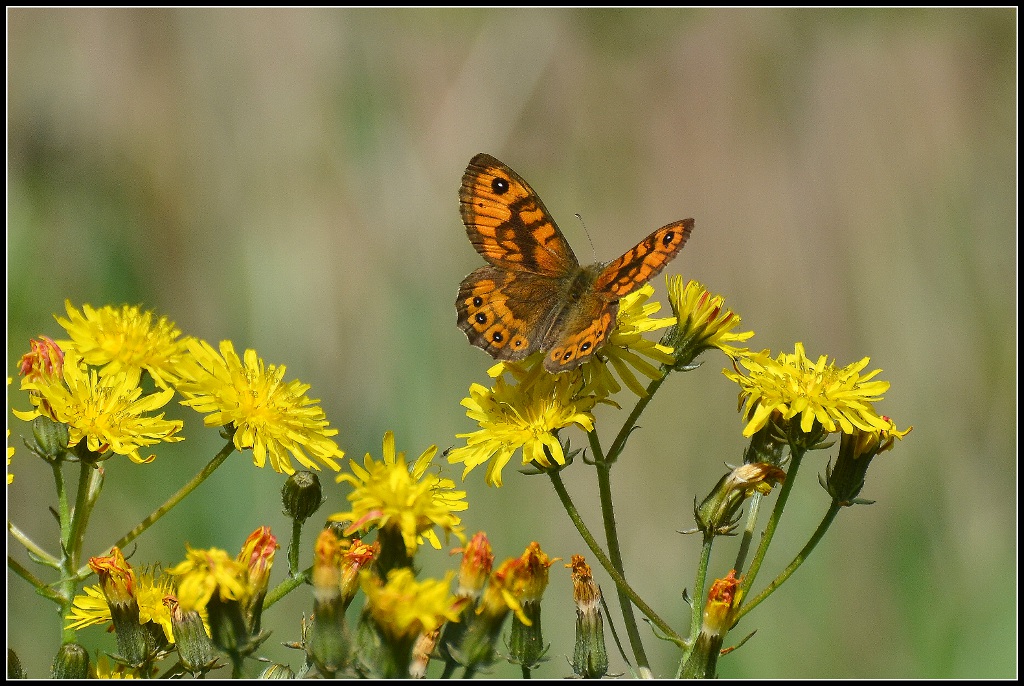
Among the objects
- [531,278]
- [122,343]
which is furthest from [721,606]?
[122,343]

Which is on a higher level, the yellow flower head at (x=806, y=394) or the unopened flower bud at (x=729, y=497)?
the yellow flower head at (x=806, y=394)

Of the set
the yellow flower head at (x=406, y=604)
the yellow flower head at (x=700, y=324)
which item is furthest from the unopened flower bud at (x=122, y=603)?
the yellow flower head at (x=700, y=324)

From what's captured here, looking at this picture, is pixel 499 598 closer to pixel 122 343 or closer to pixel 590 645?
pixel 590 645

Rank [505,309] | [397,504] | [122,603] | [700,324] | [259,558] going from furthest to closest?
[505,309]
[700,324]
[122,603]
[259,558]
[397,504]

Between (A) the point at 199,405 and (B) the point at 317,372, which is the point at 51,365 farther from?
(B) the point at 317,372

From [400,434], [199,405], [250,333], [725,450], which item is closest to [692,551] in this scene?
Answer: [725,450]

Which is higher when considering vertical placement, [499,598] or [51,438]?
[499,598]

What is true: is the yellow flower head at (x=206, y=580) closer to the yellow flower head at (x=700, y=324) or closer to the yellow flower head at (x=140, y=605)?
the yellow flower head at (x=140, y=605)
